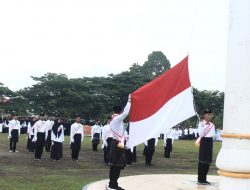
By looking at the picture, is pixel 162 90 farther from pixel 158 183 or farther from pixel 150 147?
pixel 150 147

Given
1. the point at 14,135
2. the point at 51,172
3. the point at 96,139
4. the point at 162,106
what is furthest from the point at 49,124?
the point at 162,106

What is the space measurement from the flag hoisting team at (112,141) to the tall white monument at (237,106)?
272 cm

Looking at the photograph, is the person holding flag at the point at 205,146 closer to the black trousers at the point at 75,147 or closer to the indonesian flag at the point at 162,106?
the indonesian flag at the point at 162,106

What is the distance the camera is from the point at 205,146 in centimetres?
1085

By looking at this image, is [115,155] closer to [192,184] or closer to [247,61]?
[192,184]

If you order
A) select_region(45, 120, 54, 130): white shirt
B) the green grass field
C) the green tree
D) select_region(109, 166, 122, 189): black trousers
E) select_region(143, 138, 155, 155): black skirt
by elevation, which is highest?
the green tree

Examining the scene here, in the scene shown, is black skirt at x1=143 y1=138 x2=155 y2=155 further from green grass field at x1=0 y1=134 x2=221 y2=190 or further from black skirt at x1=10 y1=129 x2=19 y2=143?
black skirt at x1=10 y1=129 x2=19 y2=143

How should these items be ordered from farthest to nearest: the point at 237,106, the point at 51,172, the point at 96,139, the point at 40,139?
the point at 96,139 → the point at 40,139 → the point at 51,172 → the point at 237,106

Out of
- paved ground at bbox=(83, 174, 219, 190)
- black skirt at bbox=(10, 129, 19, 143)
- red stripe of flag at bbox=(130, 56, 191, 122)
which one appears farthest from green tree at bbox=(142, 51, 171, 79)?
red stripe of flag at bbox=(130, 56, 191, 122)

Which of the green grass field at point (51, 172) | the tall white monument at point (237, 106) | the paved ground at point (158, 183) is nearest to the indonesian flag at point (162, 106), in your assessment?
the tall white monument at point (237, 106)

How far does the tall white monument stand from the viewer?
4840 millimetres

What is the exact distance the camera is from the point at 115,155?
9352 millimetres

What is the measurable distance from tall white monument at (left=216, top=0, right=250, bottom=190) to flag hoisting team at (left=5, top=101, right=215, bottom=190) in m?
2.72

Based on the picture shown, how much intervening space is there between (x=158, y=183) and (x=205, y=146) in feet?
4.76
